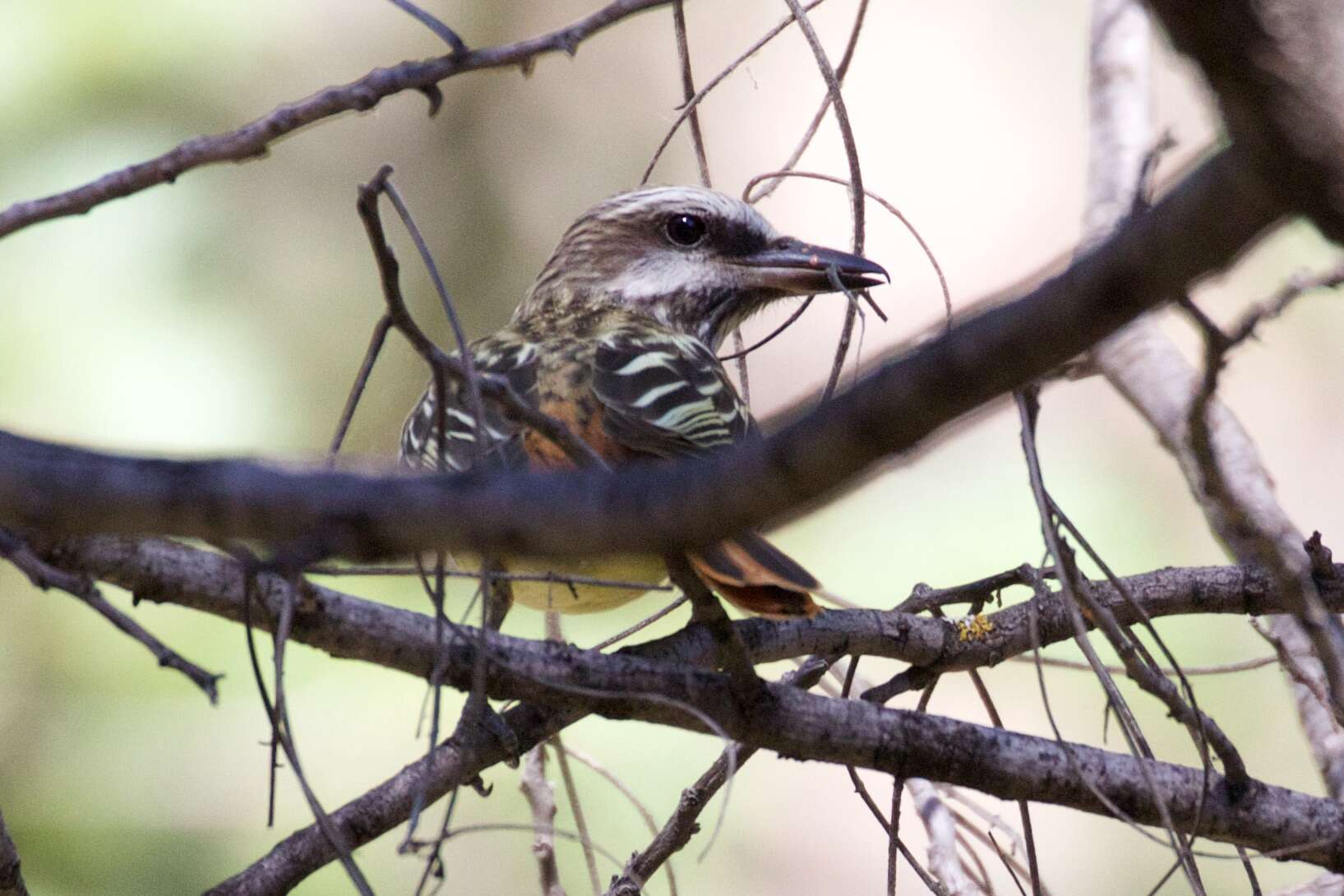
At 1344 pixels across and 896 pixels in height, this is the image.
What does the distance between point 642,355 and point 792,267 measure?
103 centimetres

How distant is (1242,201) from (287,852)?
5.68ft

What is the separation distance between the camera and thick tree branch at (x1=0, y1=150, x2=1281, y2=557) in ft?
3.53

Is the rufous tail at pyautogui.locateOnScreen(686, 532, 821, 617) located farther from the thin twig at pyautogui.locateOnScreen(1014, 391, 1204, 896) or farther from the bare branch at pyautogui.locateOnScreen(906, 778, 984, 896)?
the bare branch at pyautogui.locateOnScreen(906, 778, 984, 896)

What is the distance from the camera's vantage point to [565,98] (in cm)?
694

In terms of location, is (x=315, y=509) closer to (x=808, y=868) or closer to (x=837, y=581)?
(x=837, y=581)

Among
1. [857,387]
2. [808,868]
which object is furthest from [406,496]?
[808,868]

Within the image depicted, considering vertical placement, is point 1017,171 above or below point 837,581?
above

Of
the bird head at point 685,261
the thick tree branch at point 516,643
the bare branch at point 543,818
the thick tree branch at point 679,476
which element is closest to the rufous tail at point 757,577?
the thick tree branch at point 516,643

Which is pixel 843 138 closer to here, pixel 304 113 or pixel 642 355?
pixel 642 355

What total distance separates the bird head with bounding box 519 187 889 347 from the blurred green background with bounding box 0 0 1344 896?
63 centimetres

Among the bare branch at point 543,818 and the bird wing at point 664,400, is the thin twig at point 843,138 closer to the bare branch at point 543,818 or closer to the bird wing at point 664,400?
the bird wing at point 664,400

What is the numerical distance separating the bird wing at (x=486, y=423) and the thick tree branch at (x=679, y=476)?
3.21 ft

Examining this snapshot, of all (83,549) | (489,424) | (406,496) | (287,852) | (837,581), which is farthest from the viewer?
(837,581)

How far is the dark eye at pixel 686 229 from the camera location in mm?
4387
